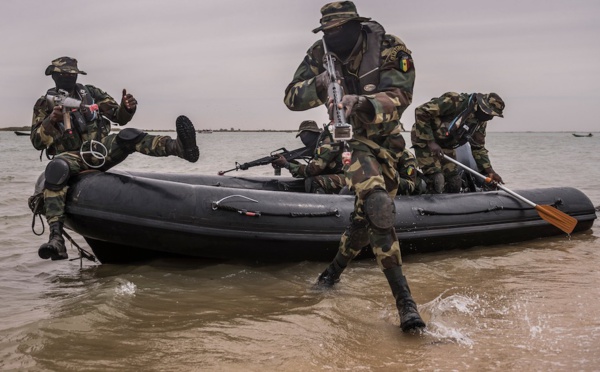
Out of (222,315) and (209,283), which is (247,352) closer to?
(222,315)

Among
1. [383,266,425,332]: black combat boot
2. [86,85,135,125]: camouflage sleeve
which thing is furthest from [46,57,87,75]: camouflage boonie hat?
[383,266,425,332]: black combat boot

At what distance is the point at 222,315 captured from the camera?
319 cm

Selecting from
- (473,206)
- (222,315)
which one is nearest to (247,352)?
(222,315)

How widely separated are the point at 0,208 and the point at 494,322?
7691 mm

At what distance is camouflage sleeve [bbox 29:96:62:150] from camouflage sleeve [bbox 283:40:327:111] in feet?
7.22

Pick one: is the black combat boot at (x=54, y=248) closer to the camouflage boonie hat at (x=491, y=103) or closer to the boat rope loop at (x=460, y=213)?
the boat rope loop at (x=460, y=213)

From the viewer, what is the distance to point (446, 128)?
6.15 meters

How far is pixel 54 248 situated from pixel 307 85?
2002 mm

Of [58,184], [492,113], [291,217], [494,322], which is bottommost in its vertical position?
[494,322]

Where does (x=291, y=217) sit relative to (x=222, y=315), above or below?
above

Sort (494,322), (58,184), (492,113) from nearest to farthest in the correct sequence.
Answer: (494,322), (58,184), (492,113)

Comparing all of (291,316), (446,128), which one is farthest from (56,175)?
(446,128)

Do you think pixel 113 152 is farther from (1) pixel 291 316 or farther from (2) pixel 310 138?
(2) pixel 310 138

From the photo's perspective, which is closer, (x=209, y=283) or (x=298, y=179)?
(x=209, y=283)
